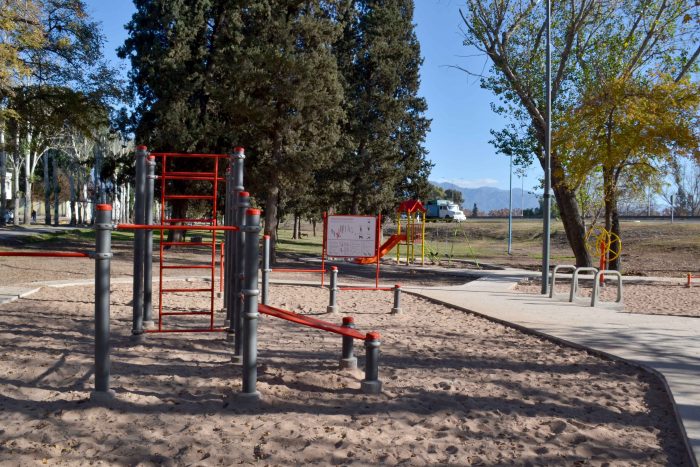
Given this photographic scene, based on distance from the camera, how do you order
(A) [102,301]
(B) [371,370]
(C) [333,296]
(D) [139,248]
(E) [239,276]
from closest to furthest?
(A) [102,301] < (B) [371,370] < (E) [239,276] < (D) [139,248] < (C) [333,296]

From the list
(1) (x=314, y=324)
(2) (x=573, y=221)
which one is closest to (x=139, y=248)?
(1) (x=314, y=324)

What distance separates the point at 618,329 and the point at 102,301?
725cm

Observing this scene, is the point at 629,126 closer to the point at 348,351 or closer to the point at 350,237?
the point at 350,237

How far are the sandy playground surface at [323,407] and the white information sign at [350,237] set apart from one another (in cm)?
534

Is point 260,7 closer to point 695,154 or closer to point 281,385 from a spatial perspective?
point 695,154

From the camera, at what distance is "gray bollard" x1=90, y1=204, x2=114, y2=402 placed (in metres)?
4.72

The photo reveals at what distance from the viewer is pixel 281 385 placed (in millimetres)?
5418

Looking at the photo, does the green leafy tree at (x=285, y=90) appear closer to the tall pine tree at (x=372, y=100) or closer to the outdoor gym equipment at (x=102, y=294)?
the tall pine tree at (x=372, y=100)

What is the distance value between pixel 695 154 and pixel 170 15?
69.8 ft

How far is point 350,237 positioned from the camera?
13.4 metres

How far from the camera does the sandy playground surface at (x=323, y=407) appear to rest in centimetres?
389

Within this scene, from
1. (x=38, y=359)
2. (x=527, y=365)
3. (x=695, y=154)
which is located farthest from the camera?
(x=695, y=154)

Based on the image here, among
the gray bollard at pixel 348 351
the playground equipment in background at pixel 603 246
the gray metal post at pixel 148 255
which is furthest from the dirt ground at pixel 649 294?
the gray metal post at pixel 148 255

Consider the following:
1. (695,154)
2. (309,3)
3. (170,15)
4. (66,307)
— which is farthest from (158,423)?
(170,15)
